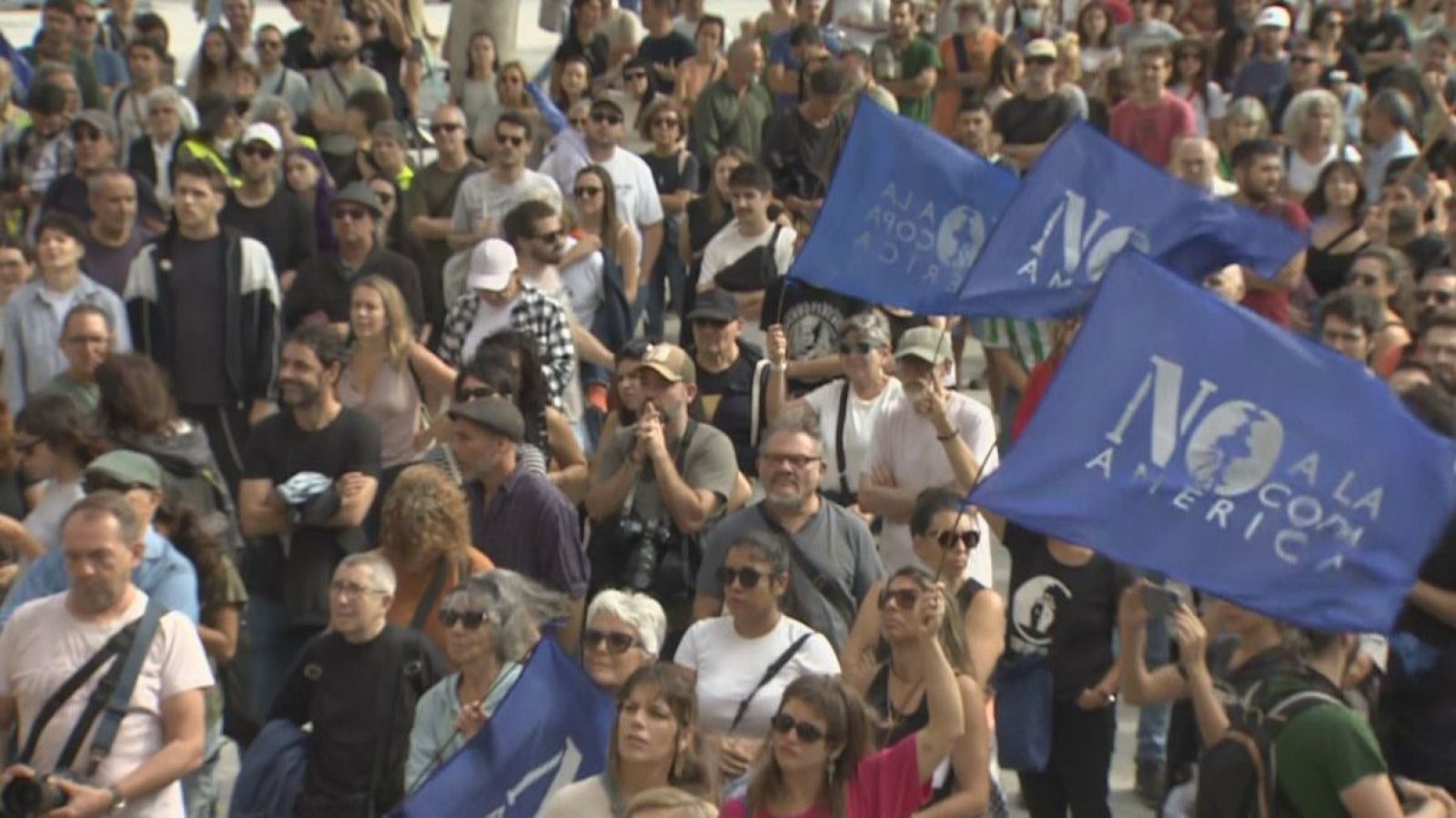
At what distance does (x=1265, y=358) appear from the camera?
7.47 meters

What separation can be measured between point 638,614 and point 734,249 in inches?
198

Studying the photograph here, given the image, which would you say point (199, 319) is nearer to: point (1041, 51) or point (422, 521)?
point (422, 521)

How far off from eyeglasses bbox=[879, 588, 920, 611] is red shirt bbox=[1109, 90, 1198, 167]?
8315 millimetres

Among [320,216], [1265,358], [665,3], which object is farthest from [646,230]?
[1265,358]

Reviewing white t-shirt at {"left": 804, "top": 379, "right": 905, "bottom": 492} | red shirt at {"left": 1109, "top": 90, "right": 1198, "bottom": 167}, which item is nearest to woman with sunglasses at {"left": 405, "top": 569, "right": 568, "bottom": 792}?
white t-shirt at {"left": 804, "top": 379, "right": 905, "bottom": 492}

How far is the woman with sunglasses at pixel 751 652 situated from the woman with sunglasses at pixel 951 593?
0.10 metres

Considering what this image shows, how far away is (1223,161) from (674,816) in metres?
9.80

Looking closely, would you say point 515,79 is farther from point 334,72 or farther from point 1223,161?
point 1223,161

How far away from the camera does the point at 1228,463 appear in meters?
7.44

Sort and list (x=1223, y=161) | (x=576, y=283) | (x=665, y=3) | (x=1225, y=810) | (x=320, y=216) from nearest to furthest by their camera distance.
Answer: (x=1225, y=810)
(x=576, y=283)
(x=320, y=216)
(x=1223, y=161)
(x=665, y=3)

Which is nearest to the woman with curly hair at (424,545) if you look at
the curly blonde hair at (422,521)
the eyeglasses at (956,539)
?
the curly blonde hair at (422,521)

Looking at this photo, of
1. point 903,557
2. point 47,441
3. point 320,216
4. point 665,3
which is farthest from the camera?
point 665,3

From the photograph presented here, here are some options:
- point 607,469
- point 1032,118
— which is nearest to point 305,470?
point 607,469

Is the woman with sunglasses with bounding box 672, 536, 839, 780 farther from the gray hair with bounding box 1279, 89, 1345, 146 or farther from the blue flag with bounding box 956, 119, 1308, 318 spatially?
the gray hair with bounding box 1279, 89, 1345, 146
